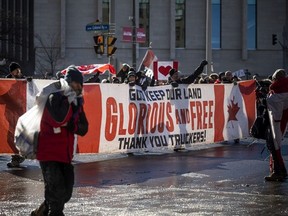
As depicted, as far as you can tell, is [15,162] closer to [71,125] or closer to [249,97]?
[71,125]

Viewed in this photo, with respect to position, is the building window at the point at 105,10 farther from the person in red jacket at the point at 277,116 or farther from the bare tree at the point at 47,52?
the person in red jacket at the point at 277,116

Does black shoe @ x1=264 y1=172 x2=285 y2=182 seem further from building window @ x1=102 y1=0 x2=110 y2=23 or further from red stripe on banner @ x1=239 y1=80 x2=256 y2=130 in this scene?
building window @ x1=102 y1=0 x2=110 y2=23

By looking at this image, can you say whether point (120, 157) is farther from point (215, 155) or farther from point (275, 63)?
point (275, 63)

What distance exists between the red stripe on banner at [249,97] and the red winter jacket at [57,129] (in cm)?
1131

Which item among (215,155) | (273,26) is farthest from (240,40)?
(215,155)

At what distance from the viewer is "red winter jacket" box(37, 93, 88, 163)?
22.1 ft

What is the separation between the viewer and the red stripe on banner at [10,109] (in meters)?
12.5

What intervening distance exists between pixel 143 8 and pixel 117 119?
45.5 metres

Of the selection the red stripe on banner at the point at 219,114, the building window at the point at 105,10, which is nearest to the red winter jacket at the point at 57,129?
the red stripe on banner at the point at 219,114

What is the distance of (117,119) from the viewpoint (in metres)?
13.9

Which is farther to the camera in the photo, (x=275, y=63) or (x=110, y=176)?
(x=275, y=63)

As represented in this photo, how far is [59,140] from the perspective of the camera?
690 cm

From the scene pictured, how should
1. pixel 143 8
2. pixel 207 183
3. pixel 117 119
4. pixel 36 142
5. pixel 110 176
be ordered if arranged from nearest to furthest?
pixel 36 142 < pixel 207 183 < pixel 110 176 < pixel 117 119 < pixel 143 8

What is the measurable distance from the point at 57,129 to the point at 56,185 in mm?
561
